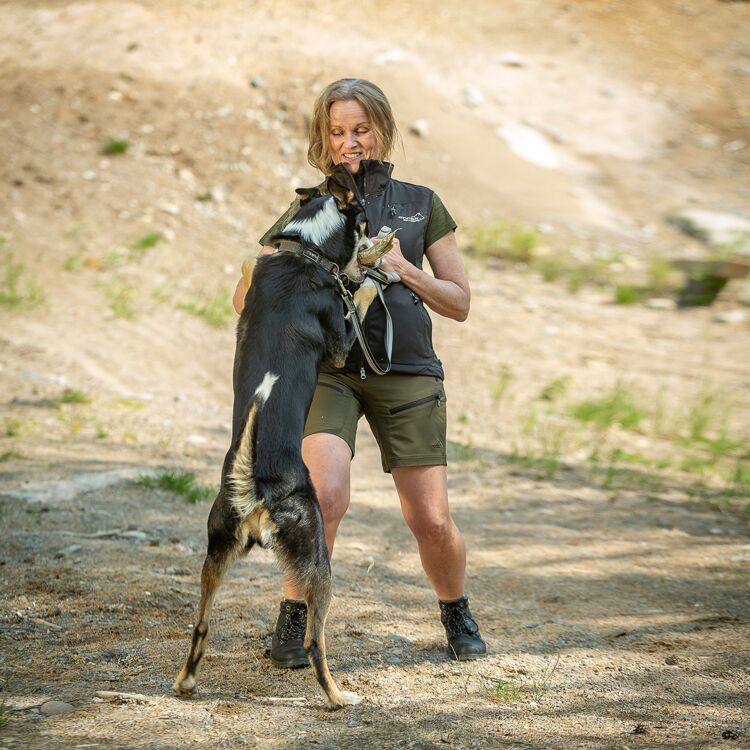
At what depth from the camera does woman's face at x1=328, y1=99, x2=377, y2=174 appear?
11.9 feet

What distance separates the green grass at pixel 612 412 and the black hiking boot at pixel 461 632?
15.6 feet

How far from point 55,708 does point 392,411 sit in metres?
1.54

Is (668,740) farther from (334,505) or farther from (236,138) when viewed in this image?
(236,138)

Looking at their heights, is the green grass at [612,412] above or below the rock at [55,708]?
above

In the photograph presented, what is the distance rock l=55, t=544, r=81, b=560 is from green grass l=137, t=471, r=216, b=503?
1.01m

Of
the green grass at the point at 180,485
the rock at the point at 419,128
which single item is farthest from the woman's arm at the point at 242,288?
the rock at the point at 419,128

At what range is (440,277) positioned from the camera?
144 inches

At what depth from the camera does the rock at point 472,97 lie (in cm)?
1562

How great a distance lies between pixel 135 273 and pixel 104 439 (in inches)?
143

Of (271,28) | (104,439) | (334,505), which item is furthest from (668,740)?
(271,28)

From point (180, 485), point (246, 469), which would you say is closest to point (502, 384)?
point (180, 485)

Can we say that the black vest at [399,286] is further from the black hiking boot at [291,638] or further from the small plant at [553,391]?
the small plant at [553,391]

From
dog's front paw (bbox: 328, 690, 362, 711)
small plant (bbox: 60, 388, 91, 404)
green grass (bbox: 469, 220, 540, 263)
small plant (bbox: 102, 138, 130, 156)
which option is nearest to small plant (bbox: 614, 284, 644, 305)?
green grass (bbox: 469, 220, 540, 263)

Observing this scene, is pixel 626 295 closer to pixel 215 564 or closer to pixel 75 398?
pixel 75 398
